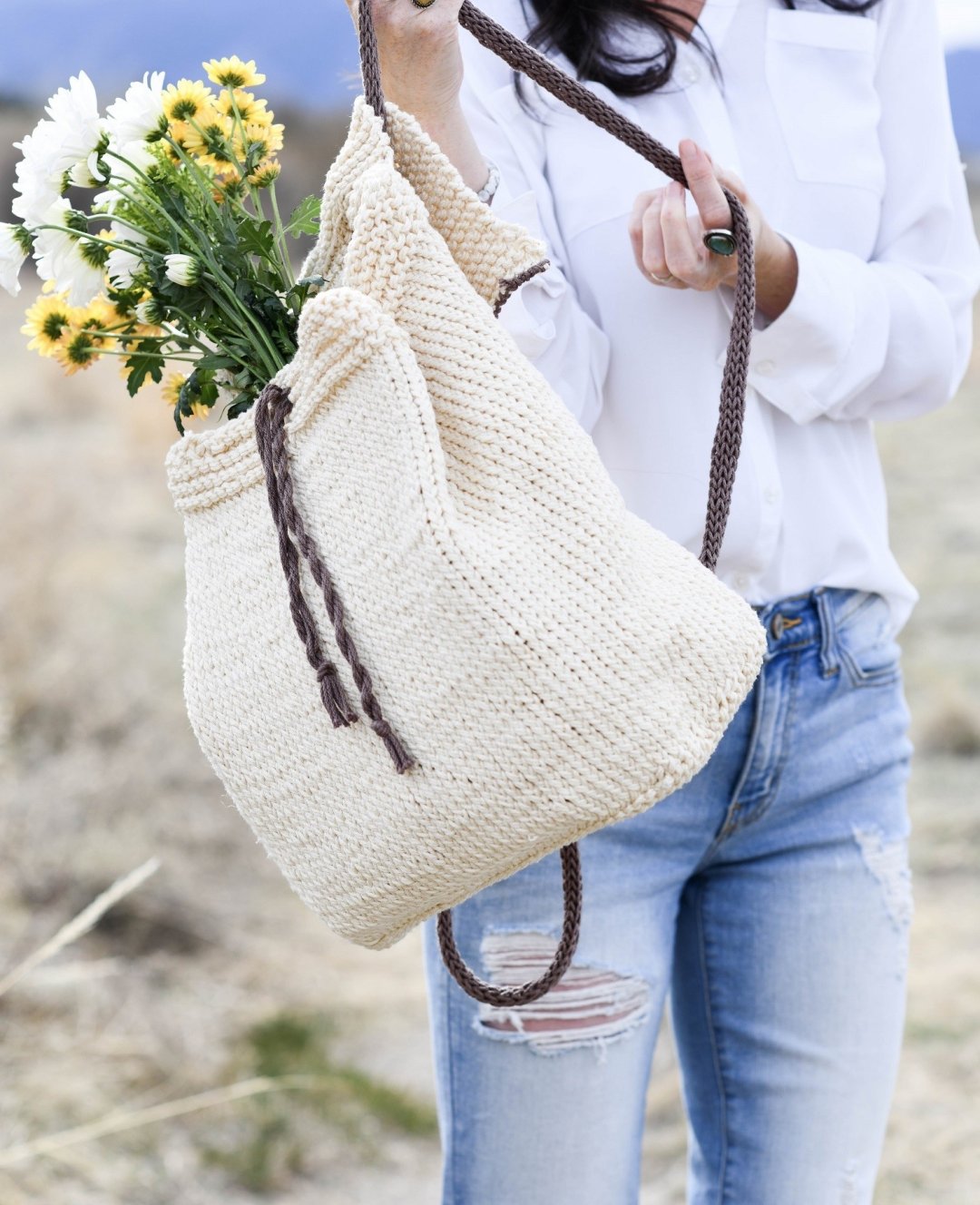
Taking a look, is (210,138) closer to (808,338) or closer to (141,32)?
(808,338)

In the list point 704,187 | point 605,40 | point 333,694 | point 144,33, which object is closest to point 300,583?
point 333,694

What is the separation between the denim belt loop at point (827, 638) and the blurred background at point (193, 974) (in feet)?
2.10

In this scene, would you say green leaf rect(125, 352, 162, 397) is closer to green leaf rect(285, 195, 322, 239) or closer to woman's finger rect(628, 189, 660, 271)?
green leaf rect(285, 195, 322, 239)

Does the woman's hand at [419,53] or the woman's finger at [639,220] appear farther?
the woman's finger at [639,220]

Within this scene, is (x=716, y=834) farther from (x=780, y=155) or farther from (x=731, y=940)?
(x=780, y=155)

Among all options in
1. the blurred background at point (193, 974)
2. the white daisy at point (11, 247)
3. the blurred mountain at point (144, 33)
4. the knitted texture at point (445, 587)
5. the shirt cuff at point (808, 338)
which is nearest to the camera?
the knitted texture at point (445, 587)

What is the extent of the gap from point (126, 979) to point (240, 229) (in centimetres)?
219

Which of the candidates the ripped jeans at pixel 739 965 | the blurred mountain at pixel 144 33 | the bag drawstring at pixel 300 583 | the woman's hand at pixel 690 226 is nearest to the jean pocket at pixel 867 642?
the ripped jeans at pixel 739 965

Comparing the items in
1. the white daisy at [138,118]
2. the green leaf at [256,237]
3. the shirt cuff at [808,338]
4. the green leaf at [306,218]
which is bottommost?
the shirt cuff at [808,338]

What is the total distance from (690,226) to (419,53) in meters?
0.24

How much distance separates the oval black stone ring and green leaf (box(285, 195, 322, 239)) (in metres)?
0.30

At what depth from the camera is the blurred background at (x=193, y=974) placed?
7.79 feet

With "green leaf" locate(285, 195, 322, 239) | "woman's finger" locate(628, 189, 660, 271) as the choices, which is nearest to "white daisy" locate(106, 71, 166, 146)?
"green leaf" locate(285, 195, 322, 239)

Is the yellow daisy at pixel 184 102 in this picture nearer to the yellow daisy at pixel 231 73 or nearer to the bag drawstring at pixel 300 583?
the yellow daisy at pixel 231 73
